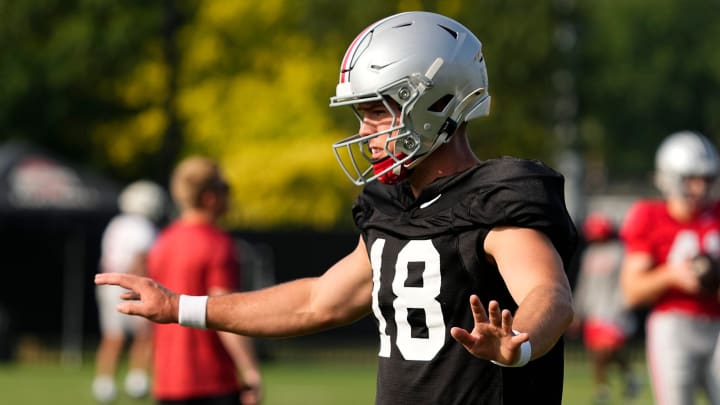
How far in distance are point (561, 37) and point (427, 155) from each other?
34.3 metres

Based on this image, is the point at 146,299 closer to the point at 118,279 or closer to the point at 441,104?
the point at 118,279

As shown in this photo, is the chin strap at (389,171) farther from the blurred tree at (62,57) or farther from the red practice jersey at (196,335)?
the blurred tree at (62,57)

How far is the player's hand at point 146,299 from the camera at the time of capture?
444 cm

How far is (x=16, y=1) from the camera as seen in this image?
32.2m

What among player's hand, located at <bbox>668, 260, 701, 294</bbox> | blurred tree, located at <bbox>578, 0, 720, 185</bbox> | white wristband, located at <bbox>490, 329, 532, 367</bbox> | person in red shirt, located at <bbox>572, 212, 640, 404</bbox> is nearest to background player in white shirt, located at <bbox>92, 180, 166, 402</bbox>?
person in red shirt, located at <bbox>572, 212, 640, 404</bbox>

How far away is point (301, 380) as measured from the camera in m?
17.6

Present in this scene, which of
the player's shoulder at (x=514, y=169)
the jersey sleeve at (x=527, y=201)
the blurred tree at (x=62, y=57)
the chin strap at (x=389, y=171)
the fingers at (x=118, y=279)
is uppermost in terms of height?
the blurred tree at (x=62, y=57)

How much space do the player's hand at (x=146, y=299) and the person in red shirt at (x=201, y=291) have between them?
8.83 feet

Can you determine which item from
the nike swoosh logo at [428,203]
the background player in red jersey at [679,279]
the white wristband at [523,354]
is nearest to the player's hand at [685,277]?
the background player in red jersey at [679,279]

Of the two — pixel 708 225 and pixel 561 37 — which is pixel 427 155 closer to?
pixel 708 225

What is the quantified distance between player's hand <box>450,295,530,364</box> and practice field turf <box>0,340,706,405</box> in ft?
35.8

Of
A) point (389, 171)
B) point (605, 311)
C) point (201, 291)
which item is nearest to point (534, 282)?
point (389, 171)

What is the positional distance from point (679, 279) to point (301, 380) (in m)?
10.1

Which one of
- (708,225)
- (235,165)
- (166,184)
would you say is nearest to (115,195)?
(166,184)
